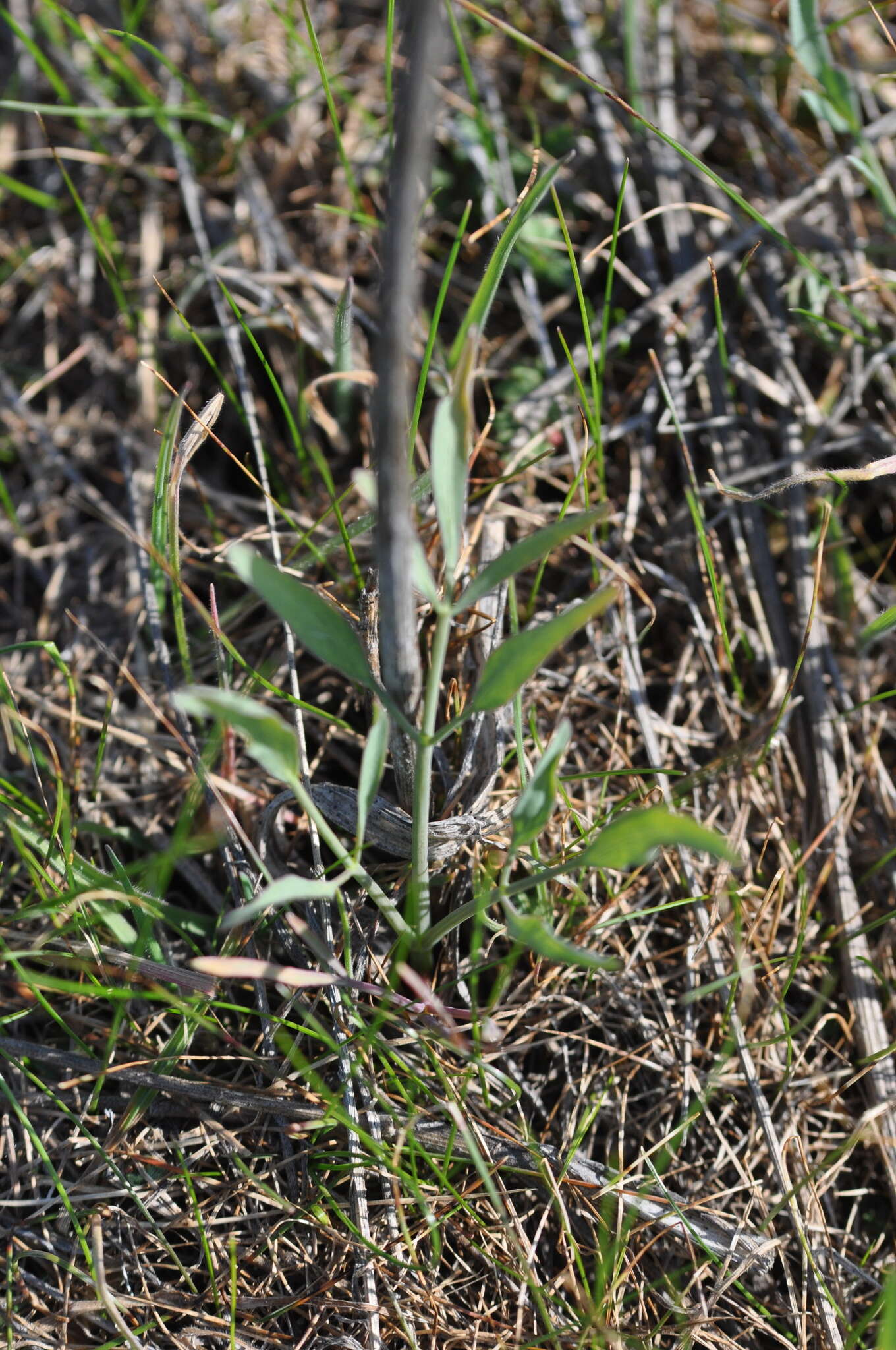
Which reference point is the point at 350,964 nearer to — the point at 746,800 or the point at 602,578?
the point at 746,800

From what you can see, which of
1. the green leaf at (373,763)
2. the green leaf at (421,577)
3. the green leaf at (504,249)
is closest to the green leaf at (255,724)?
the green leaf at (373,763)

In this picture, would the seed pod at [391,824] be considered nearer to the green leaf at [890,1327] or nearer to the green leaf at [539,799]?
the green leaf at [539,799]

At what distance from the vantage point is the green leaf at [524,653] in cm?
90

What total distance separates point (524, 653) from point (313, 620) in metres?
0.24

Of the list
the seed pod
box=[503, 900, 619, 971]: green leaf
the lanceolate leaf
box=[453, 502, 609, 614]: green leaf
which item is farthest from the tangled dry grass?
box=[453, 502, 609, 614]: green leaf

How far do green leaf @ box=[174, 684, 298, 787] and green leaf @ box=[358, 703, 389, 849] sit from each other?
0.08 m

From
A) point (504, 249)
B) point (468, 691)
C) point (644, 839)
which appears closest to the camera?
point (644, 839)

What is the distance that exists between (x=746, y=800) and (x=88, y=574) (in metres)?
1.32

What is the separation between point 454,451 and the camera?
97cm

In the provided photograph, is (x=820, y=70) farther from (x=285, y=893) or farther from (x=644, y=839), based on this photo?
(x=285, y=893)

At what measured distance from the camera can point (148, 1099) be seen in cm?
133

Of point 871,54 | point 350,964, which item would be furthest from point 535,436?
point 871,54

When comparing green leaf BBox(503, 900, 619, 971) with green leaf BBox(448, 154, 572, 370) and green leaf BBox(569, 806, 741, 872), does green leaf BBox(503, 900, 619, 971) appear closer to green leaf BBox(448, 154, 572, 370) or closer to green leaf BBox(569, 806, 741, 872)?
green leaf BBox(569, 806, 741, 872)

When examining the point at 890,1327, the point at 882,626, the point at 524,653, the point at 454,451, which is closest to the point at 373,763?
the point at 524,653
